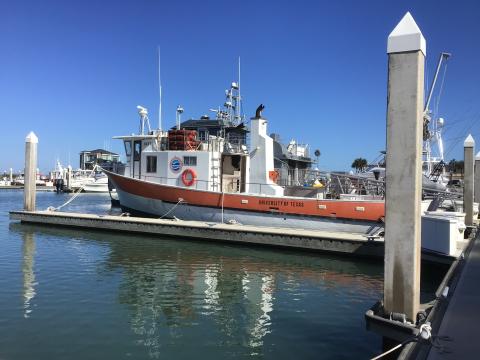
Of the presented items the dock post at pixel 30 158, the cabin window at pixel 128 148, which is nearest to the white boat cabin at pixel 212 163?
the cabin window at pixel 128 148

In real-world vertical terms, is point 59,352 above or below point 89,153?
below

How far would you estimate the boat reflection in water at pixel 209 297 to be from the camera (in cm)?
650

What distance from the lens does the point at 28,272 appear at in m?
10.8

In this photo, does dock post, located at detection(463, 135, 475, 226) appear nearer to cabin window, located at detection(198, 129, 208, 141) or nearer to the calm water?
the calm water

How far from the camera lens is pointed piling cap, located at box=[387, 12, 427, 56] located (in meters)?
5.00

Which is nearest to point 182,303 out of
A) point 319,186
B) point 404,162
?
point 404,162

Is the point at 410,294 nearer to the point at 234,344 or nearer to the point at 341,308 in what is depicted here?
the point at 234,344

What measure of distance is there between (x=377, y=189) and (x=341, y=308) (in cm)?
1136

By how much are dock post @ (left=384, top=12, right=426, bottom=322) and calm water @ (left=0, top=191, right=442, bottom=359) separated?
1.64 m

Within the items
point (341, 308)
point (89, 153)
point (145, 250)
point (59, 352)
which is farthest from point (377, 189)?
point (89, 153)

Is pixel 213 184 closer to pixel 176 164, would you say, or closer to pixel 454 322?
pixel 176 164

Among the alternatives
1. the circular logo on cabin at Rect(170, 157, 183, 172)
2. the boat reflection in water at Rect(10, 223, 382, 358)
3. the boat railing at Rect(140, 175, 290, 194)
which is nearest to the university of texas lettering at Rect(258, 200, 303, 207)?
the boat railing at Rect(140, 175, 290, 194)

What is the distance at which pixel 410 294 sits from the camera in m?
5.09

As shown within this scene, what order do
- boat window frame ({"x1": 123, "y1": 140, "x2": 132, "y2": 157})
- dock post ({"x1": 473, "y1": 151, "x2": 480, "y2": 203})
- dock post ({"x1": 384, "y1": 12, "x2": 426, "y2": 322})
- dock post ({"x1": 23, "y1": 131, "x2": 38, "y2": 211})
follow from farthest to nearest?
boat window frame ({"x1": 123, "y1": 140, "x2": 132, "y2": 157})
dock post ({"x1": 23, "y1": 131, "x2": 38, "y2": 211})
dock post ({"x1": 473, "y1": 151, "x2": 480, "y2": 203})
dock post ({"x1": 384, "y1": 12, "x2": 426, "y2": 322})
